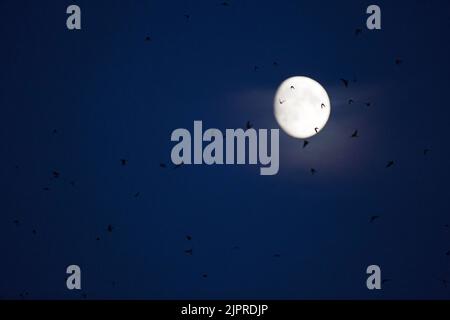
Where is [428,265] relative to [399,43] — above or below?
below

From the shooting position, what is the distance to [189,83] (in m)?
2.01

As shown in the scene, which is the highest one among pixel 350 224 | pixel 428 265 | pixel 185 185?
pixel 185 185

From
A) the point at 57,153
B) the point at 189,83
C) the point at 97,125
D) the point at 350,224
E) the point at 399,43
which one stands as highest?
the point at 399,43

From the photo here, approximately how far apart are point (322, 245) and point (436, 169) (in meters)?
0.65

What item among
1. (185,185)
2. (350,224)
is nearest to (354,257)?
(350,224)

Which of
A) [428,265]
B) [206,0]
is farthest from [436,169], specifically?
[206,0]

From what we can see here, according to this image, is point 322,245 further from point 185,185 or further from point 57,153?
point 57,153

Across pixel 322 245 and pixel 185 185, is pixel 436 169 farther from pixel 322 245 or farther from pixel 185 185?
pixel 185 185

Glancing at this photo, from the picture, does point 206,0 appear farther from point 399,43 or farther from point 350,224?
point 350,224

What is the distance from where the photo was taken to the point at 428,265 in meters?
2.01

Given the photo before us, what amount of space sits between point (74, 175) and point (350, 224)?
134cm
